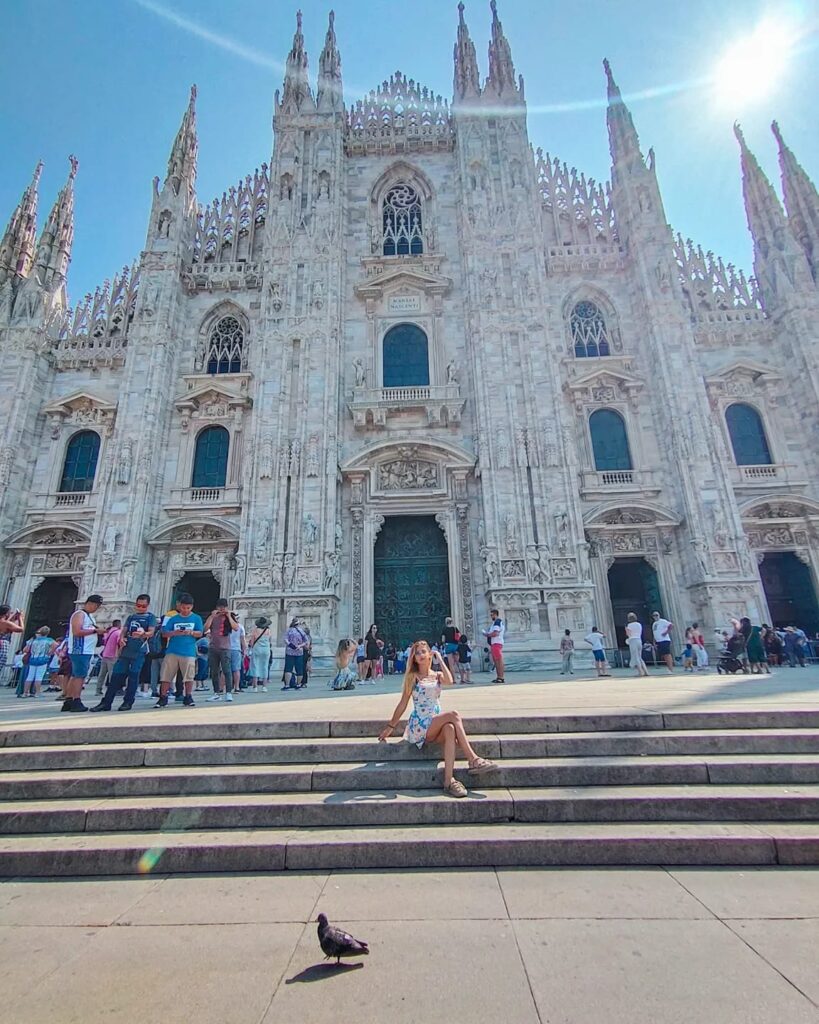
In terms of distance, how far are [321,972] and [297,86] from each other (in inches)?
1147

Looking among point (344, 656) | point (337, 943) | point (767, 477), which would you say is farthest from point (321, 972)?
point (767, 477)

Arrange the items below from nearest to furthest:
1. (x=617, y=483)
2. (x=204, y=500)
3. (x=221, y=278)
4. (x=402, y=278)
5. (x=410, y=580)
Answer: (x=410, y=580) → (x=617, y=483) → (x=204, y=500) → (x=402, y=278) → (x=221, y=278)

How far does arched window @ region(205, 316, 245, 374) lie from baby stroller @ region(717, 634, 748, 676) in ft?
60.9

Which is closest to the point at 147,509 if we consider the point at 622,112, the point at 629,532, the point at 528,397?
the point at 528,397

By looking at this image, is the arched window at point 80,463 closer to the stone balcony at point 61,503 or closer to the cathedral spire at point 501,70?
the stone balcony at point 61,503

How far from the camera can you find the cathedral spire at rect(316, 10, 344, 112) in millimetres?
22266

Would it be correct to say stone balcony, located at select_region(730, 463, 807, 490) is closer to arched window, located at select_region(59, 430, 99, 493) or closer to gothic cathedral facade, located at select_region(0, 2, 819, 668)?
gothic cathedral facade, located at select_region(0, 2, 819, 668)

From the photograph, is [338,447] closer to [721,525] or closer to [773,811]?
[721,525]

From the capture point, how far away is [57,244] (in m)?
22.1

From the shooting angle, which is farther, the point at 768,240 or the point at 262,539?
the point at 768,240

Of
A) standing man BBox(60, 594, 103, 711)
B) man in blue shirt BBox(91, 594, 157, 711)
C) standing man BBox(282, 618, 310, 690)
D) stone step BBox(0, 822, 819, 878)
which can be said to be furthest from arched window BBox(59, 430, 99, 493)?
stone step BBox(0, 822, 819, 878)

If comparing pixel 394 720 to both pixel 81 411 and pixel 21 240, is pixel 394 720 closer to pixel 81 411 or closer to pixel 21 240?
pixel 81 411

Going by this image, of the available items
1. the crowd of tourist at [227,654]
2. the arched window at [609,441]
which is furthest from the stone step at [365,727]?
the arched window at [609,441]

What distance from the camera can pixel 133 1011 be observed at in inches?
87.3
